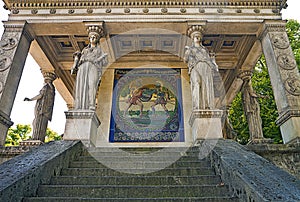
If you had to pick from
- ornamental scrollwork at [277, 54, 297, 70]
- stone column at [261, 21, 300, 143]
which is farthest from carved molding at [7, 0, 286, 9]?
ornamental scrollwork at [277, 54, 297, 70]

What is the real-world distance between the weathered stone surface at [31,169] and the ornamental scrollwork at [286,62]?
20.8 feet

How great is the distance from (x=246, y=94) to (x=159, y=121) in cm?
436

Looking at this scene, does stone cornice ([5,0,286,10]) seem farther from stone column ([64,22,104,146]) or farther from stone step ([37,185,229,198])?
stone step ([37,185,229,198])

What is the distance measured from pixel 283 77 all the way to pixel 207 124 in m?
2.87

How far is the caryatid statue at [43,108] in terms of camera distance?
34.9ft

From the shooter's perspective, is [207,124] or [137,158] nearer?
[137,158]

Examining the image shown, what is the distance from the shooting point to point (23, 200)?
3227 millimetres

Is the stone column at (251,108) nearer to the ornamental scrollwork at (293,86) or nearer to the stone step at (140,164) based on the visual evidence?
the ornamental scrollwork at (293,86)

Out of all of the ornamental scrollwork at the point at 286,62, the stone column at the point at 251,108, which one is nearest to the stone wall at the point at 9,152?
the ornamental scrollwork at the point at 286,62

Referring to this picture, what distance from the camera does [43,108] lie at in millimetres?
10906

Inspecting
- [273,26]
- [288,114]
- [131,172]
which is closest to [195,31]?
[273,26]

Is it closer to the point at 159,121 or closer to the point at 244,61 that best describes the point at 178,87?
the point at 159,121

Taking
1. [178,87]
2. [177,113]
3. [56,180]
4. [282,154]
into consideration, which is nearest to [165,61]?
[178,87]

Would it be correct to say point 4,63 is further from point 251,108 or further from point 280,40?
point 251,108
